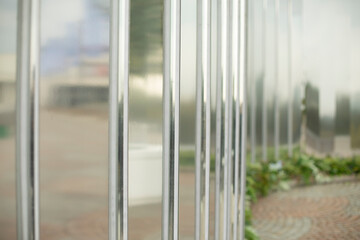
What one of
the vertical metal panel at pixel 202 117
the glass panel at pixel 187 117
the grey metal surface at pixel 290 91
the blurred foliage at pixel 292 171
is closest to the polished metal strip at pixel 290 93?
the grey metal surface at pixel 290 91

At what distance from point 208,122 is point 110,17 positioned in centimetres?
91

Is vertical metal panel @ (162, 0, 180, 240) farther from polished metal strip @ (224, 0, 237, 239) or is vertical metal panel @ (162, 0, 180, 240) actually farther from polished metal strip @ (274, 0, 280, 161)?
polished metal strip @ (274, 0, 280, 161)

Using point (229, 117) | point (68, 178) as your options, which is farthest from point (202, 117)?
point (68, 178)

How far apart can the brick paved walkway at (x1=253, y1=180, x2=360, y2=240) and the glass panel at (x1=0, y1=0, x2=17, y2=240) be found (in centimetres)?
351

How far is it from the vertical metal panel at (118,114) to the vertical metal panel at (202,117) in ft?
1.98

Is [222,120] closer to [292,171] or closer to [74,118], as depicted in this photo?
[74,118]

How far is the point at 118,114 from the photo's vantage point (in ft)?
5.90

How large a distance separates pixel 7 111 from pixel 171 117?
0.79m

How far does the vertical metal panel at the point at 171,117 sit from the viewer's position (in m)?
2.04

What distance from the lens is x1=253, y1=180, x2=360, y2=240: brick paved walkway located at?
15.4 feet

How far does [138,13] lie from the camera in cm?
188

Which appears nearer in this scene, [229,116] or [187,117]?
[187,117]

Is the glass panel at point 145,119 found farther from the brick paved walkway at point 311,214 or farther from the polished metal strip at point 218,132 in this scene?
the brick paved walkway at point 311,214

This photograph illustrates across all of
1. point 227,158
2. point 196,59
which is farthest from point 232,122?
point 196,59
